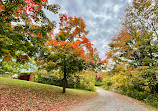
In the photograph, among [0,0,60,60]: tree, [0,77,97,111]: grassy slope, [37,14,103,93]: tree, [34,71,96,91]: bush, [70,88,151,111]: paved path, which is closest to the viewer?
[0,0,60,60]: tree

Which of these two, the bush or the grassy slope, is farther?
the bush

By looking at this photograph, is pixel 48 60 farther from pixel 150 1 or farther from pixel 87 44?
pixel 150 1

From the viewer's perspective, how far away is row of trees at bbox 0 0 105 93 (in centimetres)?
429

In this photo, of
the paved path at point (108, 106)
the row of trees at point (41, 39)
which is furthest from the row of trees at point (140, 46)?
the paved path at point (108, 106)

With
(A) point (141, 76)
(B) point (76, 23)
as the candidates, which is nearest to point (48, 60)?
(B) point (76, 23)

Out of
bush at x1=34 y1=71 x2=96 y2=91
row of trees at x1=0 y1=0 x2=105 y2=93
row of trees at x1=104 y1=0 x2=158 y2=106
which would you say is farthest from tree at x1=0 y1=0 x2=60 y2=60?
bush at x1=34 y1=71 x2=96 y2=91

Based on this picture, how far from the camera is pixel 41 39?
530 centimetres

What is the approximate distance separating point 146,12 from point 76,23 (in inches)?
301

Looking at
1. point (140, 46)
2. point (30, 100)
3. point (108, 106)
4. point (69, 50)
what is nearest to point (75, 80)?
point (69, 50)

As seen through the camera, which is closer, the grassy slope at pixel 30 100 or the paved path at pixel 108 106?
the grassy slope at pixel 30 100

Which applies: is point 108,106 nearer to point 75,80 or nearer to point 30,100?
point 30,100

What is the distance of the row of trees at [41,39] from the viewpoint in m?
4.29

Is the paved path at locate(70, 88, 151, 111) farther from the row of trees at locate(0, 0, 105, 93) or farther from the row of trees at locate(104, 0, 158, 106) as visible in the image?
the row of trees at locate(0, 0, 105, 93)

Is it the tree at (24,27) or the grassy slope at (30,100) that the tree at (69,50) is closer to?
the tree at (24,27)
